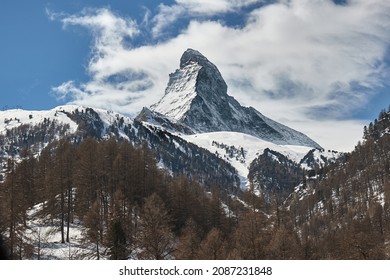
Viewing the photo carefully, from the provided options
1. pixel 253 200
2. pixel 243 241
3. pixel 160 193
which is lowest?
pixel 243 241

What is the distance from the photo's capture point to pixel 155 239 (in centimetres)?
4006

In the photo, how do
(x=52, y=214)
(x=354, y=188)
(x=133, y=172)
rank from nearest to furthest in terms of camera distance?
(x=52, y=214) → (x=133, y=172) → (x=354, y=188)

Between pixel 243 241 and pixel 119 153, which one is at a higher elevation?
pixel 119 153

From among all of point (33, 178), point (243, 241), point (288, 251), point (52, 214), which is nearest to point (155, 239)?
point (243, 241)

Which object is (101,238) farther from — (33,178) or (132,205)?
(33,178)

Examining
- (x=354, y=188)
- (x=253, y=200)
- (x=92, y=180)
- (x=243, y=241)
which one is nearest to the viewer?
(x=243, y=241)

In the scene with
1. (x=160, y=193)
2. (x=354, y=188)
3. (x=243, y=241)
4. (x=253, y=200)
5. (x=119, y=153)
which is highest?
(x=354, y=188)

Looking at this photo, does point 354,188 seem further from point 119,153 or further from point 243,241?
point 243,241

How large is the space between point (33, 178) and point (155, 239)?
1150 inches
